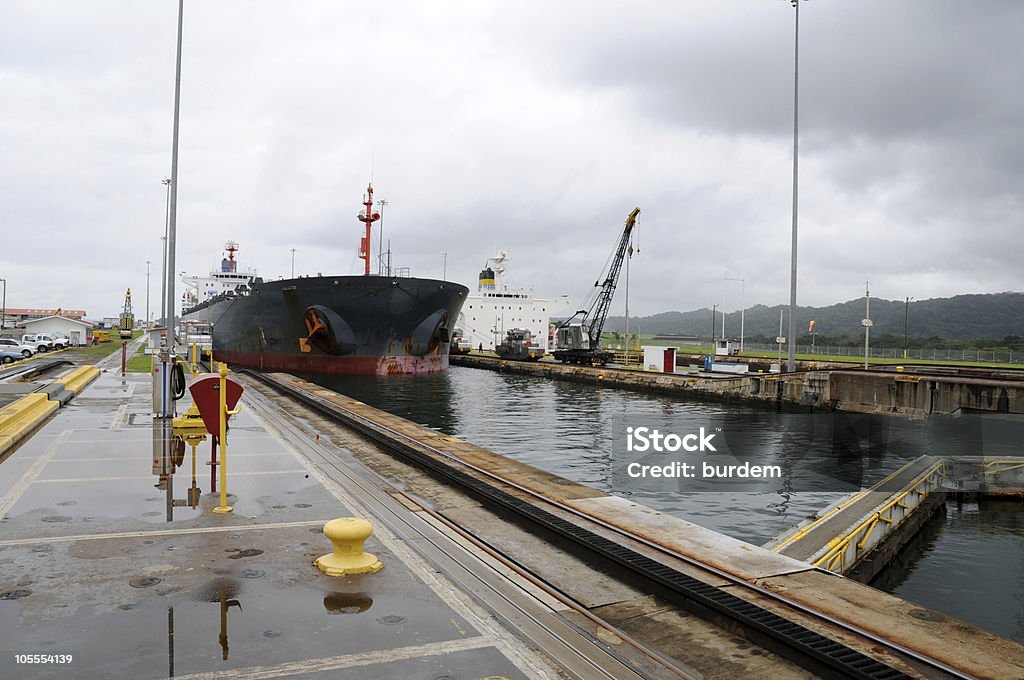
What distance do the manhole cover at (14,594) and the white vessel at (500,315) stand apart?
72533 mm

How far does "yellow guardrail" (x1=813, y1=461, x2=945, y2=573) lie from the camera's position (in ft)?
28.6

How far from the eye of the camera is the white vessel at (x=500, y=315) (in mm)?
80250

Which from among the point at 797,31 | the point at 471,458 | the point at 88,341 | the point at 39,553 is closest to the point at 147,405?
the point at 471,458

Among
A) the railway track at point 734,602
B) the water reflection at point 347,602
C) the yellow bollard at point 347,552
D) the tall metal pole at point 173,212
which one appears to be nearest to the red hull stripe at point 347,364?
the tall metal pole at point 173,212

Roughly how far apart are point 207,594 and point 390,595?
1.50m

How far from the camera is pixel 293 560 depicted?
653 centimetres

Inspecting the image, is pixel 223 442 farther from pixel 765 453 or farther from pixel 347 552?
pixel 765 453

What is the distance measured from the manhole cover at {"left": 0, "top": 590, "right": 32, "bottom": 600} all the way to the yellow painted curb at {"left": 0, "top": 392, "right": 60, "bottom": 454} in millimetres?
7147

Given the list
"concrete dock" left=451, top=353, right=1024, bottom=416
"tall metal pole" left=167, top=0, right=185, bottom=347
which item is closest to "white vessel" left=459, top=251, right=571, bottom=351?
"concrete dock" left=451, top=353, right=1024, bottom=416

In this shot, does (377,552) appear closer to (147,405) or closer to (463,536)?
(463,536)

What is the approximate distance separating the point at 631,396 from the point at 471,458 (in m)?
24.9

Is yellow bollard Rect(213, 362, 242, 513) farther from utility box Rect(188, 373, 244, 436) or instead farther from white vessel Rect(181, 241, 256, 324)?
white vessel Rect(181, 241, 256, 324)

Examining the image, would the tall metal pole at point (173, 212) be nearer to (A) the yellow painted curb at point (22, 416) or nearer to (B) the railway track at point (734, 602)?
(A) the yellow painted curb at point (22, 416)

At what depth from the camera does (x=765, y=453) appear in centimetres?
1912
